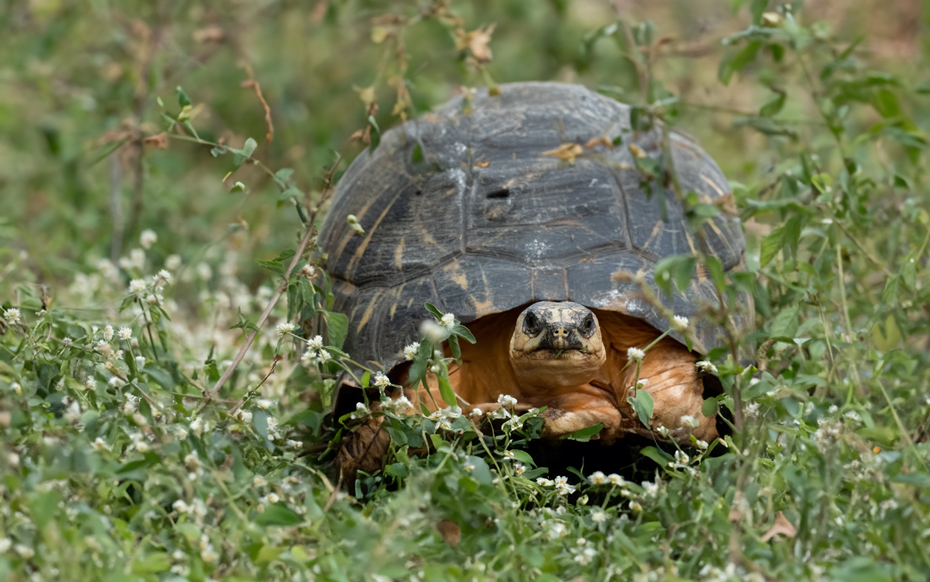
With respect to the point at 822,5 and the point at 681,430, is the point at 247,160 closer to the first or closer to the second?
the point at 681,430

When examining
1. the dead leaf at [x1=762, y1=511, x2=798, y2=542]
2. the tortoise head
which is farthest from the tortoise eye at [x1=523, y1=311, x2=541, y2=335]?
the dead leaf at [x1=762, y1=511, x2=798, y2=542]

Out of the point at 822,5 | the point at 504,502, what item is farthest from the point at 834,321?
the point at 822,5

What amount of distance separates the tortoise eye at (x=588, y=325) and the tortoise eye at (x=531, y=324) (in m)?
0.14

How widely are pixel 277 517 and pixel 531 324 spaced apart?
1.12 meters

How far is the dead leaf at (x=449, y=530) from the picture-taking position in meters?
2.38

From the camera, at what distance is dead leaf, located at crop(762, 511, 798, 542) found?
88.8 inches

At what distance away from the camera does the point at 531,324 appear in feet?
9.70

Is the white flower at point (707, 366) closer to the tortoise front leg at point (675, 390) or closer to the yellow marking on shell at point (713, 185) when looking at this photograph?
the tortoise front leg at point (675, 390)

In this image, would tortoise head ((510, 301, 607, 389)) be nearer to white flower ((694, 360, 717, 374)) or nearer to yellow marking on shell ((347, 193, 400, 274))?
white flower ((694, 360, 717, 374))

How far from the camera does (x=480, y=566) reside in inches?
84.9

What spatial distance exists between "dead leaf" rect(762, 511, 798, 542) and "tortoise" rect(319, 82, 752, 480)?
2.09ft

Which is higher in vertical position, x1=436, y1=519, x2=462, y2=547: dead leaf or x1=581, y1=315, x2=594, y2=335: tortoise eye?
x1=581, y1=315, x2=594, y2=335: tortoise eye

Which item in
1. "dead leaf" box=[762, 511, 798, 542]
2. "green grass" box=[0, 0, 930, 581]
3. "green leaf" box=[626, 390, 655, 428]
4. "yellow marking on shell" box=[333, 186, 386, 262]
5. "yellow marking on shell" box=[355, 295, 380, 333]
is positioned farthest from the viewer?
"yellow marking on shell" box=[333, 186, 386, 262]

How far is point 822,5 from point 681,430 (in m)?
6.70
